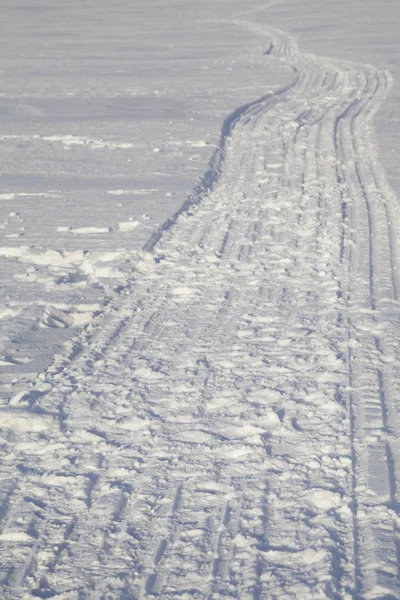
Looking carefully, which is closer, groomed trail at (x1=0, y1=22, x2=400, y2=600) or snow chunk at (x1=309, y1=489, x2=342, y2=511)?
groomed trail at (x1=0, y1=22, x2=400, y2=600)

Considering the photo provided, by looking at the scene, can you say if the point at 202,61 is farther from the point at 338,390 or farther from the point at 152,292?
the point at 338,390

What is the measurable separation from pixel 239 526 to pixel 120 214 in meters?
3.92

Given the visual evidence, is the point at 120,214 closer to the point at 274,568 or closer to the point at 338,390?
→ the point at 338,390

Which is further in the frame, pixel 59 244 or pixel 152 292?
pixel 59 244

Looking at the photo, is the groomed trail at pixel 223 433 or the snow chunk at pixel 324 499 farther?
the snow chunk at pixel 324 499

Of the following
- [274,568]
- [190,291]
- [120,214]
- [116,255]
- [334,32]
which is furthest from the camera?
[334,32]

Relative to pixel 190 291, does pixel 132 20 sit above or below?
above

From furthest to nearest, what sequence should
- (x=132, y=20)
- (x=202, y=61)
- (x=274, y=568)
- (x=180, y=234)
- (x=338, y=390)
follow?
1. (x=132, y=20)
2. (x=202, y=61)
3. (x=180, y=234)
4. (x=338, y=390)
5. (x=274, y=568)

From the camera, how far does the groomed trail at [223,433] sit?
8.81ft

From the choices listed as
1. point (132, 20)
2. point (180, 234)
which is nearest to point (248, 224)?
point (180, 234)

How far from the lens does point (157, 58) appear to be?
50.9ft

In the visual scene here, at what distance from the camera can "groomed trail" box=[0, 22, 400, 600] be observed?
2686mm

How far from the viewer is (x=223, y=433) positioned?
135 inches

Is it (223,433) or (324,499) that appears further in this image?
(223,433)
